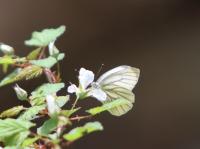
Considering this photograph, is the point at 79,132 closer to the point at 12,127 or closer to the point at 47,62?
the point at 12,127

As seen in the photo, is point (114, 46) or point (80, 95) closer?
point (80, 95)

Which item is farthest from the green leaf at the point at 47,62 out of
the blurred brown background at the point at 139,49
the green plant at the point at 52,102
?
the blurred brown background at the point at 139,49

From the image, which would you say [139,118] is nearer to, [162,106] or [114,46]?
[162,106]

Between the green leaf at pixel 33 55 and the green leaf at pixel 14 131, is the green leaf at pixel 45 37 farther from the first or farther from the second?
the green leaf at pixel 14 131

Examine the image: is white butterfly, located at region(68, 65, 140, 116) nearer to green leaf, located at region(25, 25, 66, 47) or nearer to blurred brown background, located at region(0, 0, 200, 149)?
green leaf, located at region(25, 25, 66, 47)

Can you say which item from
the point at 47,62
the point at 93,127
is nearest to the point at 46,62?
the point at 47,62

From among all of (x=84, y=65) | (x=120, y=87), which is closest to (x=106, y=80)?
(x=120, y=87)

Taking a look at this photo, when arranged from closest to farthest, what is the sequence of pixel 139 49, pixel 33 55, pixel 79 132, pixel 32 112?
pixel 79 132, pixel 32 112, pixel 33 55, pixel 139 49
